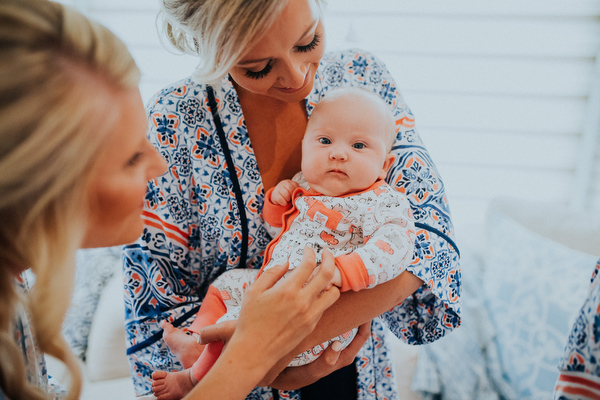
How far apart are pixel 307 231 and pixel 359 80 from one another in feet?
1.82

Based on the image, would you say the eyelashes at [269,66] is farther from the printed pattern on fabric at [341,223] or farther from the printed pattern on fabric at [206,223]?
the printed pattern on fabric at [341,223]

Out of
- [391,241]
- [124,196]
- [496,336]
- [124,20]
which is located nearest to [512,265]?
[496,336]

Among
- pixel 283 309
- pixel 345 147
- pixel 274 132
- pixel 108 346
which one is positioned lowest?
pixel 108 346

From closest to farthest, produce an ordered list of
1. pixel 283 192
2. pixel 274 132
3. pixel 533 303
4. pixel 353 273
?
pixel 353 273 < pixel 283 192 < pixel 274 132 < pixel 533 303

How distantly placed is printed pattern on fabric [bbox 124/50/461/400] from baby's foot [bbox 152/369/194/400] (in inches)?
6.2

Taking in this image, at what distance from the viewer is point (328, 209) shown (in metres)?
1.15

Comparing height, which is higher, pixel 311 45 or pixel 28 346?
pixel 311 45

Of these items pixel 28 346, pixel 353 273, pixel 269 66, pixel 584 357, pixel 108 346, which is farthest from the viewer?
pixel 108 346

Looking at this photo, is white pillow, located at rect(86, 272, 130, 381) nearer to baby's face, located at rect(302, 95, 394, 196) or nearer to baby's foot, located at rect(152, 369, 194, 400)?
baby's foot, located at rect(152, 369, 194, 400)

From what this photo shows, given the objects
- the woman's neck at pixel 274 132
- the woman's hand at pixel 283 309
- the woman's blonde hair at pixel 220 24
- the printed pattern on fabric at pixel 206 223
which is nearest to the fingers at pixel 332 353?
the woman's hand at pixel 283 309

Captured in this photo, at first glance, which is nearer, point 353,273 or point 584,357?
point 584,357

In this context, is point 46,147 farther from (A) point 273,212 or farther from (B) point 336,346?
(B) point 336,346

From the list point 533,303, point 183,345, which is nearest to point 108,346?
point 183,345

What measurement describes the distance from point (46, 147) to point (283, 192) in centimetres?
67
